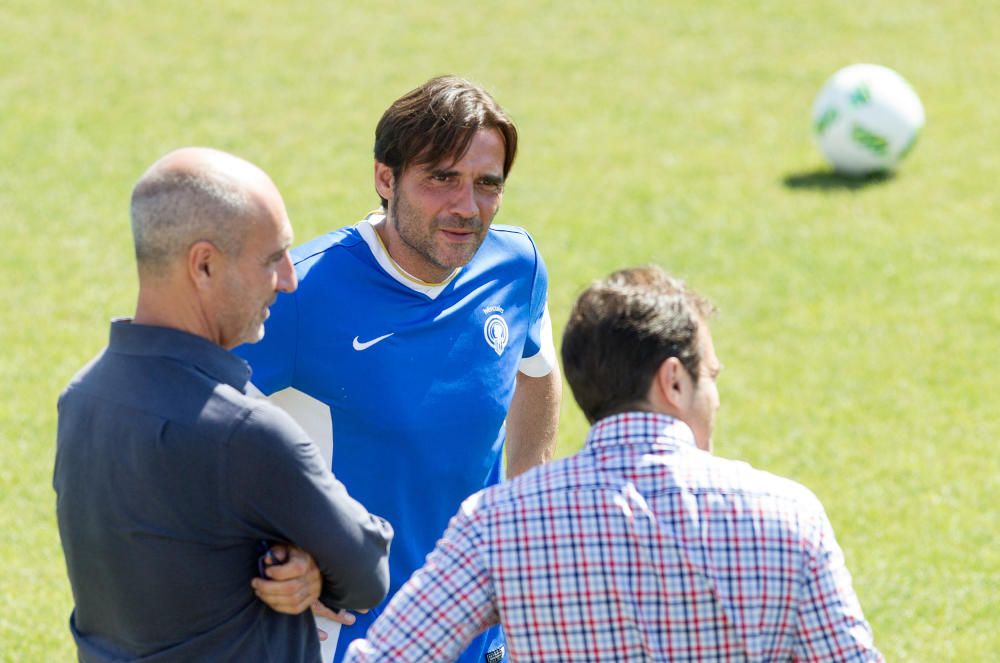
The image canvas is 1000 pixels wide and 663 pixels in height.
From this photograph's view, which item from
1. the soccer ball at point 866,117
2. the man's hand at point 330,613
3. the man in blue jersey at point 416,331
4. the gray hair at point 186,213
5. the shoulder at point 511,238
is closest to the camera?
the gray hair at point 186,213

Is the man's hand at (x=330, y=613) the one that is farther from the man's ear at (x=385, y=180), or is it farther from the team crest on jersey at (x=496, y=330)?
the man's ear at (x=385, y=180)

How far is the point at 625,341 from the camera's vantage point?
2.84m

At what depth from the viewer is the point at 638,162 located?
13.0 m

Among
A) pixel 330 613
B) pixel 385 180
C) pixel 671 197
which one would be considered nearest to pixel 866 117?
pixel 671 197

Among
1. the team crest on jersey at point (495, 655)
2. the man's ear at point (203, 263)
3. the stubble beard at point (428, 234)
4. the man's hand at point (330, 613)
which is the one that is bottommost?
the team crest on jersey at point (495, 655)

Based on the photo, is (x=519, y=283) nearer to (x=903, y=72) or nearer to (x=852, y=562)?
(x=852, y=562)

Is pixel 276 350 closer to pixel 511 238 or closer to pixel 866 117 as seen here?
pixel 511 238

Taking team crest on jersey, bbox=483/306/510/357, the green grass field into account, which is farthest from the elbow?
the green grass field

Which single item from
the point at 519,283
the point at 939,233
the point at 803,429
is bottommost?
the point at 803,429

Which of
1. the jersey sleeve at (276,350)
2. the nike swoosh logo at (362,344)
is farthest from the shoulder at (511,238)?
the jersey sleeve at (276,350)

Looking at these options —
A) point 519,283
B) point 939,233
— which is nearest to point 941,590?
point 519,283

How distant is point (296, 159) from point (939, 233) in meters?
5.63

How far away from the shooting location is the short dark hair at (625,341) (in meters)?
2.84

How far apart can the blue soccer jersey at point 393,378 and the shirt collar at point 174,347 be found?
866mm
